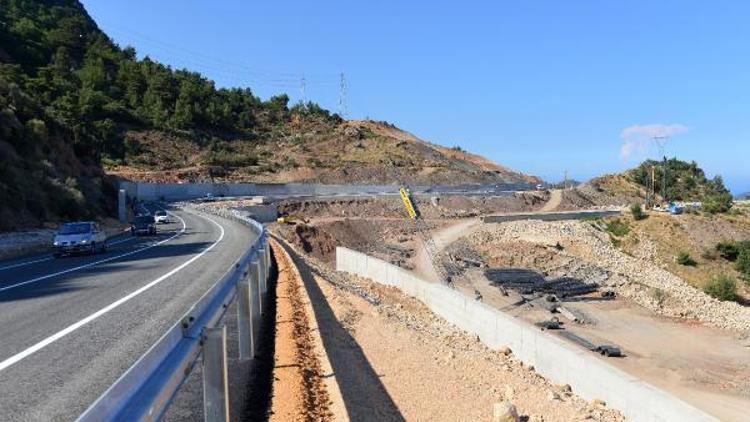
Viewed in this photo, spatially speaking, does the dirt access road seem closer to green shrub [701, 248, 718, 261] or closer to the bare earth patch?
the bare earth patch

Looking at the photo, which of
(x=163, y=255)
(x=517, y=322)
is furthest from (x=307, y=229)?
(x=517, y=322)

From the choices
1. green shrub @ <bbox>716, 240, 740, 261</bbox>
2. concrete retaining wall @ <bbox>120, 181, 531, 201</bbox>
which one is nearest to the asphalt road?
concrete retaining wall @ <bbox>120, 181, 531, 201</bbox>

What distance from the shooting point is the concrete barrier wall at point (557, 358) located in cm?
1123

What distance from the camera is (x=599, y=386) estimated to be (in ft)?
42.8

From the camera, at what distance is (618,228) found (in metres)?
70.3

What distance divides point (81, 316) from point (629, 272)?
47.1 m

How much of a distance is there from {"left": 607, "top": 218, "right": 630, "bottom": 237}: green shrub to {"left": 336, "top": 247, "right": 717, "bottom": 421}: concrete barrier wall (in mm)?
49435

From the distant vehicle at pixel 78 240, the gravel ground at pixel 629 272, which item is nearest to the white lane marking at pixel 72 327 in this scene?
the distant vehicle at pixel 78 240

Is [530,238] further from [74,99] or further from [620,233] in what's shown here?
[74,99]

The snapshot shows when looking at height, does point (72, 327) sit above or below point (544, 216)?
below

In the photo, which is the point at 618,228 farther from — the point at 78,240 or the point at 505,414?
the point at 505,414

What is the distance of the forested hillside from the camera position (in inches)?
3561

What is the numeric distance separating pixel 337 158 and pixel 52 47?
55.1 meters

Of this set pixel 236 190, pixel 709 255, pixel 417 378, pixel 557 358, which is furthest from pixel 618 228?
pixel 417 378
